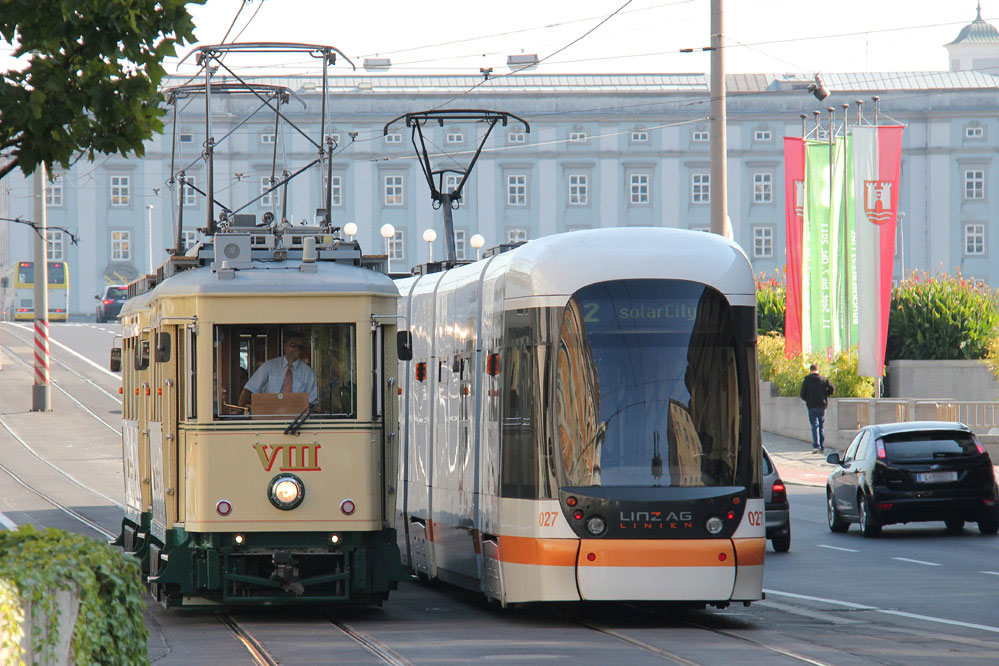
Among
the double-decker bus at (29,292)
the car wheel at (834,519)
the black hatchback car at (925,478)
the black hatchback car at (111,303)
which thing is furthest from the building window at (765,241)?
the black hatchback car at (925,478)

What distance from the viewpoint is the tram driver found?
1267 cm

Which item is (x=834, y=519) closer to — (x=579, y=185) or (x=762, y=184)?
(x=579, y=185)

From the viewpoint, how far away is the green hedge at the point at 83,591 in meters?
6.18

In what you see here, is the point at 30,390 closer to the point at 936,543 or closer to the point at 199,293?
the point at 936,543

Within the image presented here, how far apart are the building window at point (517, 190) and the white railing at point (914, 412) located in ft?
220

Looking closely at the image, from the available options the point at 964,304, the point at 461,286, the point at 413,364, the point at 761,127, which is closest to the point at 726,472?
the point at 461,286

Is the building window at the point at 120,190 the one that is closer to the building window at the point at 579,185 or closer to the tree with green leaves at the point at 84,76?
the building window at the point at 579,185

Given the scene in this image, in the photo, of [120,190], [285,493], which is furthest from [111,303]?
[285,493]

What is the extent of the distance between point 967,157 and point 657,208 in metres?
18.5

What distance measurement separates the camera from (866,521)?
873 inches

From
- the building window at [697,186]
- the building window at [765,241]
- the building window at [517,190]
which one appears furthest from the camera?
the building window at [765,241]

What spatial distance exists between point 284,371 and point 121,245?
9491cm

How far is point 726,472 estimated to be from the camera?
39.9 feet

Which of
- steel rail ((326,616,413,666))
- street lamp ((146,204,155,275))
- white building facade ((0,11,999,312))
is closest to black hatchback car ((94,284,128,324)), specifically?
street lamp ((146,204,155,275))
